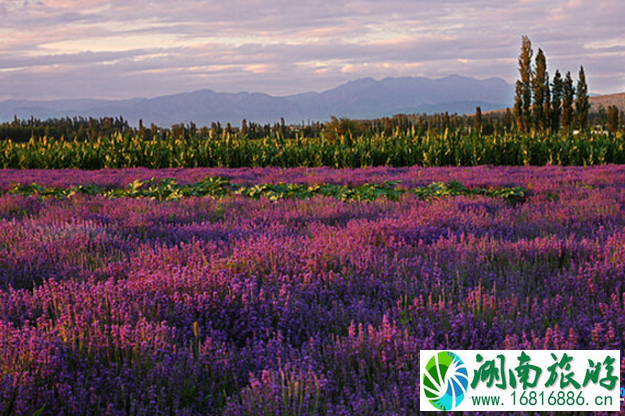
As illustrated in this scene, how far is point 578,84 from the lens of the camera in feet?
154

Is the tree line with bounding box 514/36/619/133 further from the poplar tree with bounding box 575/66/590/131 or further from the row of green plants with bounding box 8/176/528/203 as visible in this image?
the row of green plants with bounding box 8/176/528/203

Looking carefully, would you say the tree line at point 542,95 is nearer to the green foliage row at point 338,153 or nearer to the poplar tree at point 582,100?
the poplar tree at point 582,100

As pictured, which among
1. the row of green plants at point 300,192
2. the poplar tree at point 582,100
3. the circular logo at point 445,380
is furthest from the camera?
the poplar tree at point 582,100

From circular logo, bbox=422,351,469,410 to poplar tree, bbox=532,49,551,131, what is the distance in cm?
4652

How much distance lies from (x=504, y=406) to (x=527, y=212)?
528cm

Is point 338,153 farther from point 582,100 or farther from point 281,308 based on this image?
point 582,100

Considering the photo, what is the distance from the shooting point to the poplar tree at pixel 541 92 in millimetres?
45719

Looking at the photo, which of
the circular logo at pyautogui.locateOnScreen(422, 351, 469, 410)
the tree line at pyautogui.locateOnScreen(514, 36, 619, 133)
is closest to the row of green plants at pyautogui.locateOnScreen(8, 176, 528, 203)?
the circular logo at pyautogui.locateOnScreen(422, 351, 469, 410)

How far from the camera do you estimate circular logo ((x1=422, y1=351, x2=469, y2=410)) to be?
8.01 ft

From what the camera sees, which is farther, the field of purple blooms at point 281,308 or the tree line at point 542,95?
the tree line at point 542,95

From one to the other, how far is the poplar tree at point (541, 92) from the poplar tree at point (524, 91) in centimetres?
61

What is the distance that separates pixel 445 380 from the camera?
2.56 metres

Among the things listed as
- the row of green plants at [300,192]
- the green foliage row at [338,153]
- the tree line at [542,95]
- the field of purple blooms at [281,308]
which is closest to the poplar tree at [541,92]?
the tree line at [542,95]

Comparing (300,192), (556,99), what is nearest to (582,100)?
(556,99)
